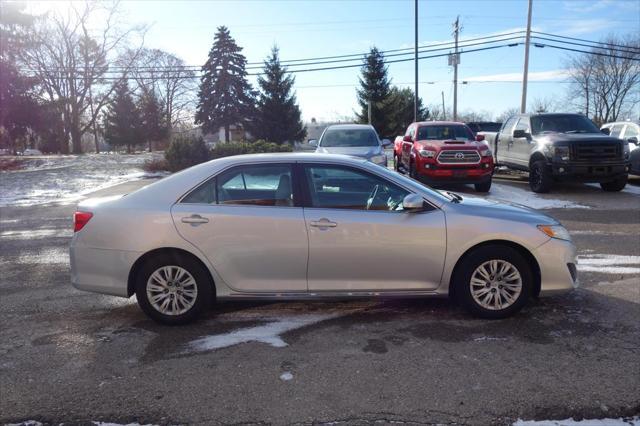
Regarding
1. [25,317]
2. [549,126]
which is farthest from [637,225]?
[25,317]

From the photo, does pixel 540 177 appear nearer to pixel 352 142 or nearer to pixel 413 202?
pixel 352 142

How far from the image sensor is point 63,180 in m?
19.9

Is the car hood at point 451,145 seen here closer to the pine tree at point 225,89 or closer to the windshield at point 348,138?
the windshield at point 348,138

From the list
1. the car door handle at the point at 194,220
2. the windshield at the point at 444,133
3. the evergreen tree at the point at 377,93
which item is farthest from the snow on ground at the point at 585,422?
the evergreen tree at the point at 377,93

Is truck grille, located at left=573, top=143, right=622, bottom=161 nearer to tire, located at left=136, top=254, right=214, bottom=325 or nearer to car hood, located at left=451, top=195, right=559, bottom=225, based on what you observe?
car hood, located at left=451, top=195, right=559, bottom=225

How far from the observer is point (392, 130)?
148ft

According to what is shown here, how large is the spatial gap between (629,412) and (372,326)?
200 centimetres

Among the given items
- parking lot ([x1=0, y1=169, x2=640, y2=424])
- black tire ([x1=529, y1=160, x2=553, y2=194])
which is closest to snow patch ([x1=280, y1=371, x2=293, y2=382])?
parking lot ([x1=0, y1=169, x2=640, y2=424])

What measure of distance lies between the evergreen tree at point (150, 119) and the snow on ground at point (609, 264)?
55.4m

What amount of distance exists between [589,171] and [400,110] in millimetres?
37006

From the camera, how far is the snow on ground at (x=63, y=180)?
15.4 m

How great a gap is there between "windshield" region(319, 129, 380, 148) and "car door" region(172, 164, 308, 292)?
9.81m

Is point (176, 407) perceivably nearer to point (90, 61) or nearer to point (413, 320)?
point (413, 320)

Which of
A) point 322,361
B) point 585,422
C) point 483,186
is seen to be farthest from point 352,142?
point 585,422
